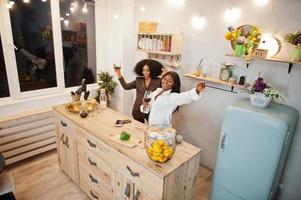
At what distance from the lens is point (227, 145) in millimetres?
2145

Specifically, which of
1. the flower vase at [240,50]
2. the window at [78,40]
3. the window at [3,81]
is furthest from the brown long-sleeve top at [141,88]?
the window at [3,81]

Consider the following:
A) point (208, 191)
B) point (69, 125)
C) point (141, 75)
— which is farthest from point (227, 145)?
point (69, 125)

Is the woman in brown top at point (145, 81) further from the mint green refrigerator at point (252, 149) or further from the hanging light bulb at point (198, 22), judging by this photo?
the mint green refrigerator at point (252, 149)

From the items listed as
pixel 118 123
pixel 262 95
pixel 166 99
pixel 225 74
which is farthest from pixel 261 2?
pixel 118 123

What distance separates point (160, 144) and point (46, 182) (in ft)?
6.45

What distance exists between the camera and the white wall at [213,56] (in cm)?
218

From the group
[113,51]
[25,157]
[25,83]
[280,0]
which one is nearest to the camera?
[280,0]

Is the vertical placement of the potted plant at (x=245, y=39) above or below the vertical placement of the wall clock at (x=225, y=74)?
above

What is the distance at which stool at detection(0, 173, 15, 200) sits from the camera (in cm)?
204

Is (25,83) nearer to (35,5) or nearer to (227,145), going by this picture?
(35,5)

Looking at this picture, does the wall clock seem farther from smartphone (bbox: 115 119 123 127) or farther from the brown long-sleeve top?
smartphone (bbox: 115 119 123 127)

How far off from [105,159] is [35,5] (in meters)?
2.73

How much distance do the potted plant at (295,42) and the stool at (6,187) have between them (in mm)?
3085

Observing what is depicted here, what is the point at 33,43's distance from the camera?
3285 mm
